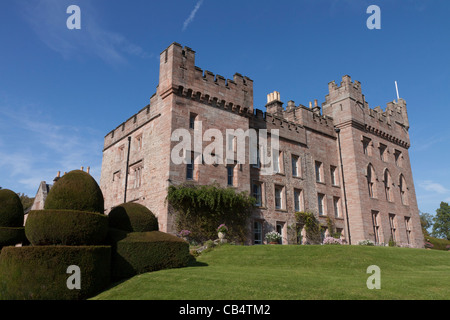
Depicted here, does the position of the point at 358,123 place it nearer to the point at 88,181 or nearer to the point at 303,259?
the point at 303,259

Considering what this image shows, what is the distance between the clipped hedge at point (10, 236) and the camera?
11.9 meters

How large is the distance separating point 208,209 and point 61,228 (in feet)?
32.7

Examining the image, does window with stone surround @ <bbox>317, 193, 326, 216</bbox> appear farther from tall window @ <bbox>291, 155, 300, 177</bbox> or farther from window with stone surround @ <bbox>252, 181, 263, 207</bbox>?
window with stone surround @ <bbox>252, 181, 263, 207</bbox>

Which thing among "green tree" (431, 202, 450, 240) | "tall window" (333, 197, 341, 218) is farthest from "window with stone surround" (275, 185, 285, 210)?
"green tree" (431, 202, 450, 240)

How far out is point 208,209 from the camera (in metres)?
18.8

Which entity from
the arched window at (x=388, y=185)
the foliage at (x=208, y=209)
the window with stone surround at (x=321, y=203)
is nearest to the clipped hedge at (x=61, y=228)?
the foliage at (x=208, y=209)

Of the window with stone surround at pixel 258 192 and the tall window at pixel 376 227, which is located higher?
the window with stone surround at pixel 258 192

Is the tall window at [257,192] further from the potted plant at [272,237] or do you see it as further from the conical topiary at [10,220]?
the conical topiary at [10,220]

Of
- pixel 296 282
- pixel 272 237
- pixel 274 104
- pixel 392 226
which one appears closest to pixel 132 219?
pixel 296 282

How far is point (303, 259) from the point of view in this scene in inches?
535

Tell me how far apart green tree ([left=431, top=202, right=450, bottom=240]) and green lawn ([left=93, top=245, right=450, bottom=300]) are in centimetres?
6848

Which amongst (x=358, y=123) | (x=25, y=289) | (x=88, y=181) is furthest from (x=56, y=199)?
(x=358, y=123)

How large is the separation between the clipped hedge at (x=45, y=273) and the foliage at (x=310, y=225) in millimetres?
16795
